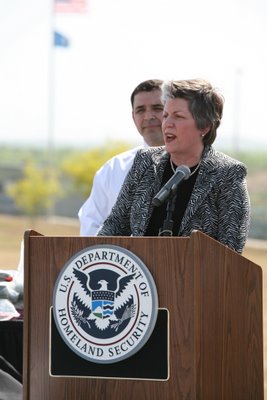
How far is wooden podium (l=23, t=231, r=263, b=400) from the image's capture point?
3.64m

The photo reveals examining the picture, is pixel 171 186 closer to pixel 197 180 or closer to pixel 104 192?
pixel 197 180

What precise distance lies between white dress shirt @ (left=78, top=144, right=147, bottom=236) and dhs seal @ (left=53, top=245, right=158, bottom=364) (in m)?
2.25

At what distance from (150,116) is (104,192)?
586 millimetres

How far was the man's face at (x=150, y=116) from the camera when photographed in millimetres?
5844

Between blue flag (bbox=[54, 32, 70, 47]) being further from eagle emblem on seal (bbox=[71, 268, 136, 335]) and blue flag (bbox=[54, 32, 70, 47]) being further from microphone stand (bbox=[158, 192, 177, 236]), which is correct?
eagle emblem on seal (bbox=[71, 268, 136, 335])

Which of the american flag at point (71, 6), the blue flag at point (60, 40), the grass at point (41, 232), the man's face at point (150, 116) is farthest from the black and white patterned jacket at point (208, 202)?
the blue flag at point (60, 40)

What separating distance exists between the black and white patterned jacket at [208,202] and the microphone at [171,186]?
279 millimetres

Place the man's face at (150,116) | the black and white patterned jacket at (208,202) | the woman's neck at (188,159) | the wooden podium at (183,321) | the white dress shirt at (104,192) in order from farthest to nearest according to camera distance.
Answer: the white dress shirt at (104,192)
the man's face at (150,116)
the woman's neck at (188,159)
the black and white patterned jacket at (208,202)
the wooden podium at (183,321)

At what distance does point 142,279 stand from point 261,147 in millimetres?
135840

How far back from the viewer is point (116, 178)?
6.11 meters

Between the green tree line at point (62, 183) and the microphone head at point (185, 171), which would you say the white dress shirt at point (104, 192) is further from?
the green tree line at point (62, 183)

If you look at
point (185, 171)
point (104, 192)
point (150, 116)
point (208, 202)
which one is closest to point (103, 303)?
point (185, 171)

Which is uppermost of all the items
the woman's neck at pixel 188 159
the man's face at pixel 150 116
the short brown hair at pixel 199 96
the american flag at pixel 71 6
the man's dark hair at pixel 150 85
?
the american flag at pixel 71 6

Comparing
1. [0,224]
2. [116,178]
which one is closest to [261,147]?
[0,224]
